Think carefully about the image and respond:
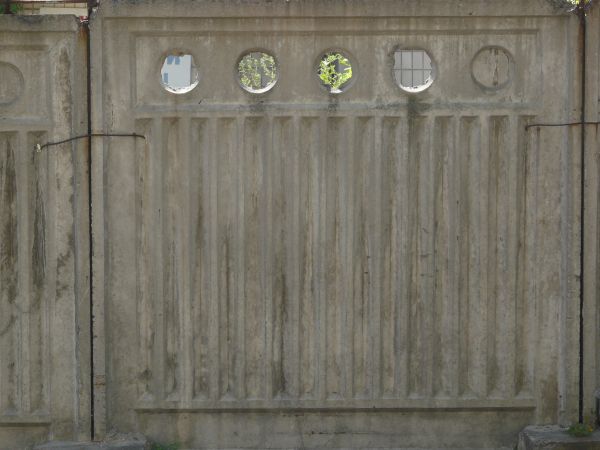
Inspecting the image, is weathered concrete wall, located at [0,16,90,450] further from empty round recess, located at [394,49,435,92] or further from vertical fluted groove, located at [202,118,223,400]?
empty round recess, located at [394,49,435,92]

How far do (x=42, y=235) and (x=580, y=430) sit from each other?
320 cm

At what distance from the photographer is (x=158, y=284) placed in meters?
5.22

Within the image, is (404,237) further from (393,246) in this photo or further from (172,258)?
(172,258)

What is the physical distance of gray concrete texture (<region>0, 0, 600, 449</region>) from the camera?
5.17 m

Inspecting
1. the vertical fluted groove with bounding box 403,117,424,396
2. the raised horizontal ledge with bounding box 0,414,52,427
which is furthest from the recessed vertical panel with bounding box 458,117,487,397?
the raised horizontal ledge with bounding box 0,414,52,427

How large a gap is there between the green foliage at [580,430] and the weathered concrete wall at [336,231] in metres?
0.14

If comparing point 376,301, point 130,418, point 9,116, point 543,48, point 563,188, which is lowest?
point 130,418

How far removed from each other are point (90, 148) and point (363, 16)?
5.55 feet

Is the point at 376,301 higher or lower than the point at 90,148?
lower

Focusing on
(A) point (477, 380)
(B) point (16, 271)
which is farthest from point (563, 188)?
(B) point (16, 271)

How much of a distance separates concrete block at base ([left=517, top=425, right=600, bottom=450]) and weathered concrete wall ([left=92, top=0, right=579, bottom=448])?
122 millimetres

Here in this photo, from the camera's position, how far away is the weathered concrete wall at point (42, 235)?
517 centimetres

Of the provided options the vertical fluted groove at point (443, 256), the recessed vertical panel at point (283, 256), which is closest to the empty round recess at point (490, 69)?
the vertical fluted groove at point (443, 256)

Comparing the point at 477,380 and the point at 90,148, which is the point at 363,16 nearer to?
the point at 90,148
